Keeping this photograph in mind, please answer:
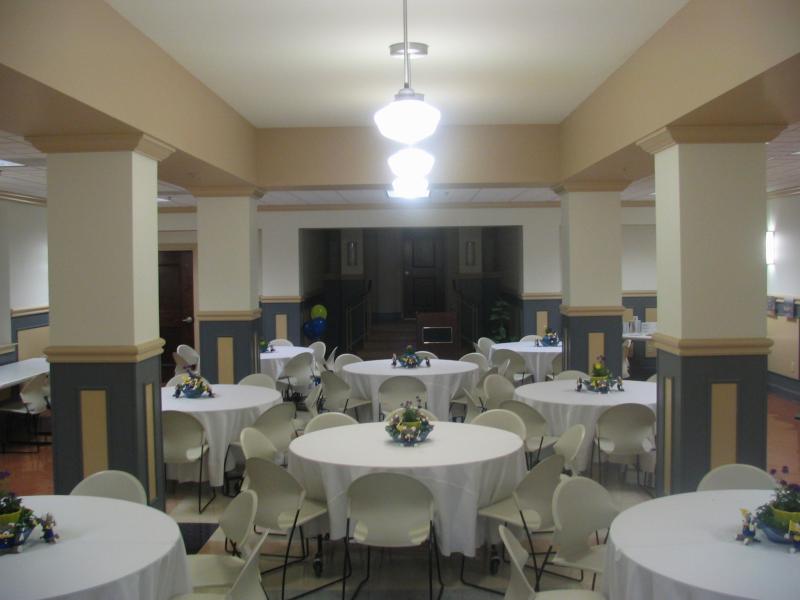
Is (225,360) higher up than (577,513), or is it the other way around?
(225,360)

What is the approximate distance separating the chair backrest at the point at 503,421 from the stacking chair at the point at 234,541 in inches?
88.0

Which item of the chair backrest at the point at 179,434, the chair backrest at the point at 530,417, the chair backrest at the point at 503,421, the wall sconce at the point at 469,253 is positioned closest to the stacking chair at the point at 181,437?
the chair backrest at the point at 179,434

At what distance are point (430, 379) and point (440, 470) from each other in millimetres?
3379

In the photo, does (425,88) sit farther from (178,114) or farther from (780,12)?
(780,12)

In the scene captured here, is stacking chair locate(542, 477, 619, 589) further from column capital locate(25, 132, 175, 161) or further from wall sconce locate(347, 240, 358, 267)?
wall sconce locate(347, 240, 358, 267)

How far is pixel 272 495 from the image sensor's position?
4.19m

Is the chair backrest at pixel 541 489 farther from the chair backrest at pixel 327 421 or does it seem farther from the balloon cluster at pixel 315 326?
the balloon cluster at pixel 315 326

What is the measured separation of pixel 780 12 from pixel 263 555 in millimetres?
4258

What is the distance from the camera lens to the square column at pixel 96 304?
486cm

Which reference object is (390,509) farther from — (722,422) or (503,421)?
(722,422)

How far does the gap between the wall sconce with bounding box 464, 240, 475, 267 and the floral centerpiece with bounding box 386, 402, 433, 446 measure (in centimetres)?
1357

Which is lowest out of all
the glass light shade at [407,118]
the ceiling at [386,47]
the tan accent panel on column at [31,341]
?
the tan accent panel on column at [31,341]

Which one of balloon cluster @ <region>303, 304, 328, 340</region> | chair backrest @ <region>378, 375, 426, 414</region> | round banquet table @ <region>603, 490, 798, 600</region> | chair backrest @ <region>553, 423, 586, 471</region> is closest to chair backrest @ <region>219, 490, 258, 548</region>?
round banquet table @ <region>603, 490, 798, 600</region>

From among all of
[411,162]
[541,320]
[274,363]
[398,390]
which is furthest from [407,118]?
[541,320]
